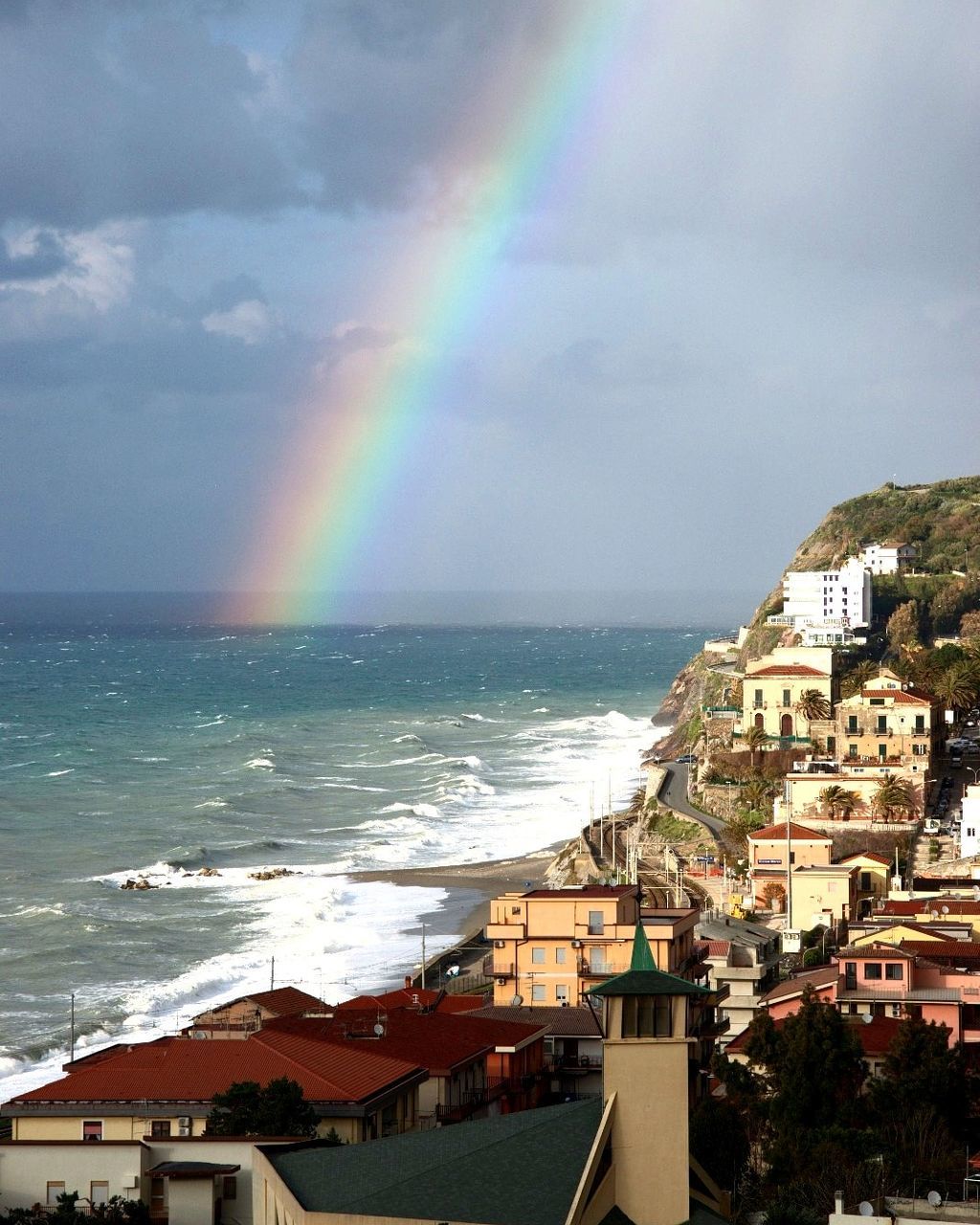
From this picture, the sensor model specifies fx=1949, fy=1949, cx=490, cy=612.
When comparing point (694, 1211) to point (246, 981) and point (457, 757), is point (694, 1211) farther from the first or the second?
point (457, 757)

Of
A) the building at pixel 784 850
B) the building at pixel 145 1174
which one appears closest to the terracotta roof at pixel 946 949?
the building at pixel 784 850

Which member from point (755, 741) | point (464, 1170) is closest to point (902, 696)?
point (755, 741)

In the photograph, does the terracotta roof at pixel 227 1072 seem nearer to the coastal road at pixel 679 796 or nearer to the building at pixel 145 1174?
the building at pixel 145 1174

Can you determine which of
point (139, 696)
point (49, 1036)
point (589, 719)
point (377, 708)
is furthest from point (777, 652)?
point (139, 696)

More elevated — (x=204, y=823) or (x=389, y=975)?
(x=204, y=823)

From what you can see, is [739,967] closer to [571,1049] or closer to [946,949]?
[946,949]

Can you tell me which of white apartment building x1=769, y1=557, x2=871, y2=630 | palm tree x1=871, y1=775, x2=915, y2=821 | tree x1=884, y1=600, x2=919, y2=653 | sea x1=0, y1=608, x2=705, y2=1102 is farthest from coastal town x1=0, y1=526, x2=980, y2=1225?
white apartment building x1=769, y1=557, x2=871, y2=630

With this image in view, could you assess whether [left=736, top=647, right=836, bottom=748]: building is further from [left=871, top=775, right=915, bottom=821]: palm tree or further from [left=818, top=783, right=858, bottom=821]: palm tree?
[left=871, top=775, right=915, bottom=821]: palm tree
